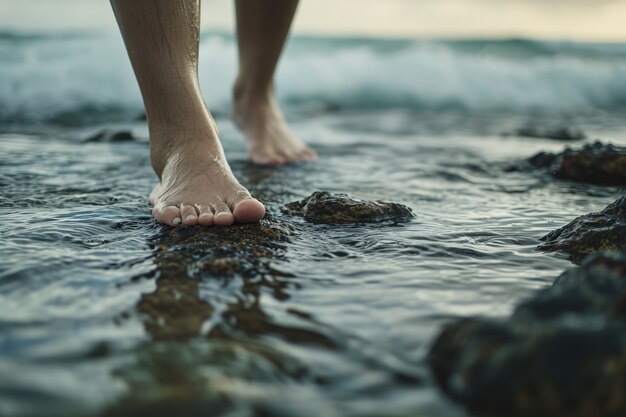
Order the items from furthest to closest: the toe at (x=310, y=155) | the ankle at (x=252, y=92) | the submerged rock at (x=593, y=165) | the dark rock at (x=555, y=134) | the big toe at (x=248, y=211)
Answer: the dark rock at (x=555, y=134), the ankle at (x=252, y=92), the toe at (x=310, y=155), the submerged rock at (x=593, y=165), the big toe at (x=248, y=211)

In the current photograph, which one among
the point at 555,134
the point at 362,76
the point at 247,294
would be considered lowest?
the point at 247,294

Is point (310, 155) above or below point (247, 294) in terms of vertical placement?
above

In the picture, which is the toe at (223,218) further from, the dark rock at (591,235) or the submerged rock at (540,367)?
the submerged rock at (540,367)

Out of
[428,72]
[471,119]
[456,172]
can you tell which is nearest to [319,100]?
[428,72]

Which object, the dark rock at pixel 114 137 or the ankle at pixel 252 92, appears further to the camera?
the dark rock at pixel 114 137

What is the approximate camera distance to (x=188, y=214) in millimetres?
1805

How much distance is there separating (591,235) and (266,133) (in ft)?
6.96

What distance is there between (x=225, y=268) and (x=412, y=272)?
1.29 feet

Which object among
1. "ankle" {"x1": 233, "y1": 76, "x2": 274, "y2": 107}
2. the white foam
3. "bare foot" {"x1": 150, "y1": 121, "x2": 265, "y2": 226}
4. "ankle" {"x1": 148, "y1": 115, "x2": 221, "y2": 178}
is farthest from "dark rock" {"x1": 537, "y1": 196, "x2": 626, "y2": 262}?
the white foam

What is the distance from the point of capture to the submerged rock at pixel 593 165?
8.70 ft

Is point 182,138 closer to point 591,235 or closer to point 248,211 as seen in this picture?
point 248,211

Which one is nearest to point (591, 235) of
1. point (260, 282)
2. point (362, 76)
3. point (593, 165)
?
point (260, 282)

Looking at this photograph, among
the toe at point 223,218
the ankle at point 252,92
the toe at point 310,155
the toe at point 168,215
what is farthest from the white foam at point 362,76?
the toe at point 223,218

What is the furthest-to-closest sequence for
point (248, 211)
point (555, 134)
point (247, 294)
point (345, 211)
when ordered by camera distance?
point (555, 134) → point (345, 211) → point (248, 211) → point (247, 294)
